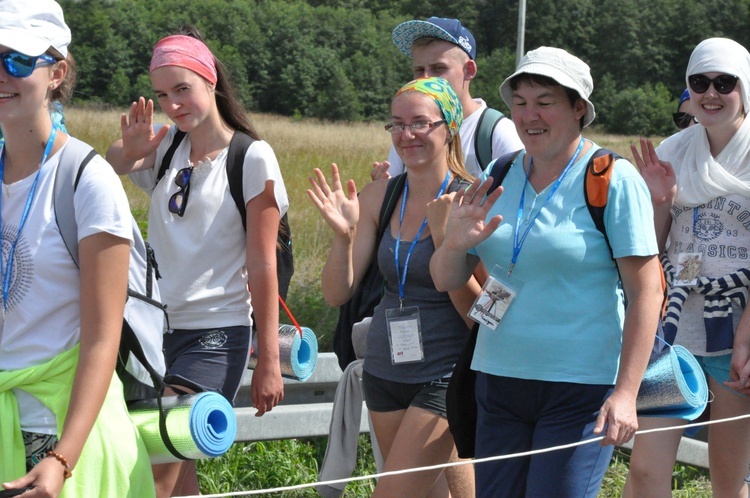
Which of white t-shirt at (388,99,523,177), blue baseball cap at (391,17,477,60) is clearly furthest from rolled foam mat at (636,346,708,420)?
blue baseball cap at (391,17,477,60)

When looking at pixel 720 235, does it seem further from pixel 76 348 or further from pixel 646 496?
pixel 76 348

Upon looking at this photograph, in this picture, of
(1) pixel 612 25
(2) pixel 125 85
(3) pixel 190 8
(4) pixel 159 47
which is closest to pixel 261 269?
(4) pixel 159 47

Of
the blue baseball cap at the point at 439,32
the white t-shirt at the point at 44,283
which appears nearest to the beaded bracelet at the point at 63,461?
the white t-shirt at the point at 44,283

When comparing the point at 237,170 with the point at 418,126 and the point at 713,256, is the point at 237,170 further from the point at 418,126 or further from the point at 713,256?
the point at 713,256

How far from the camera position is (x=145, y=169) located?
13.6ft

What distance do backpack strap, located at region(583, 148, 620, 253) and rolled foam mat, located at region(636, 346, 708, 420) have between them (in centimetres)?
52

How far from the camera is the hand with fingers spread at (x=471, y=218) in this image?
3.36 m

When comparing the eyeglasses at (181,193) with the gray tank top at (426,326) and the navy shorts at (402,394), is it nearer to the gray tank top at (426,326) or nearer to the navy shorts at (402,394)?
the gray tank top at (426,326)

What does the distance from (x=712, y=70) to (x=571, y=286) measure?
5.10 feet

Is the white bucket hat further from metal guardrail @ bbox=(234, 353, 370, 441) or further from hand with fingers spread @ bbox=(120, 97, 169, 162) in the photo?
metal guardrail @ bbox=(234, 353, 370, 441)

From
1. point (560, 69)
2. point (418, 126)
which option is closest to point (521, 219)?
point (560, 69)

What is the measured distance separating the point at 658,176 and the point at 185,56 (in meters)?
1.97

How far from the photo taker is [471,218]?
3402 mm

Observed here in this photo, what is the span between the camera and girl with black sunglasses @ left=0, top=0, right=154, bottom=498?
248 cm
